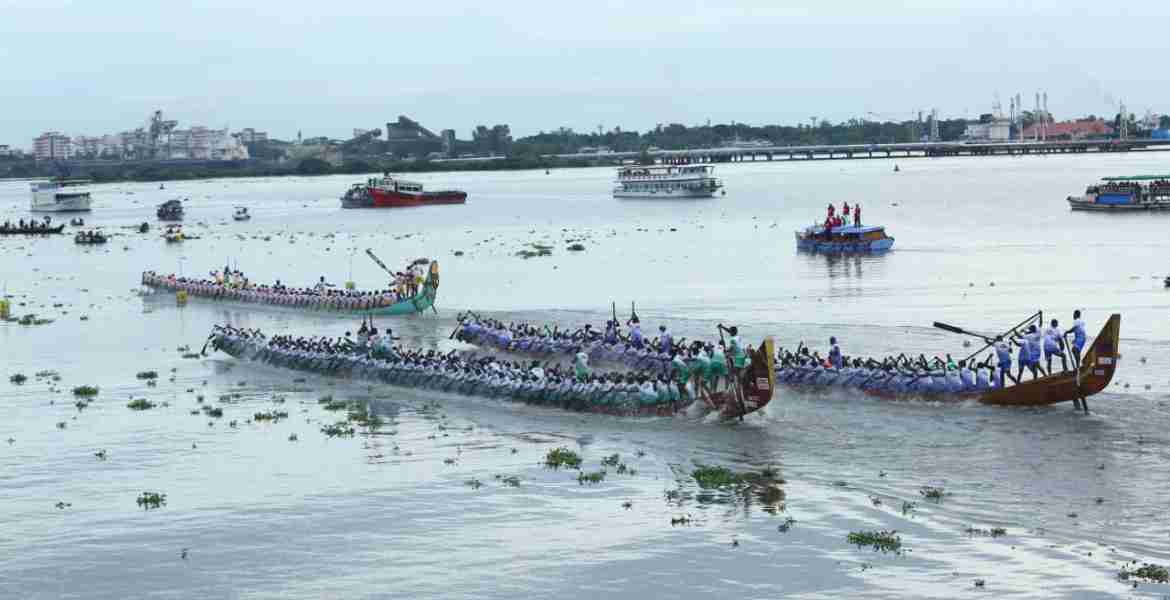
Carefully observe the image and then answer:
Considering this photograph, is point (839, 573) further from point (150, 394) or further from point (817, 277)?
point (817, 277)

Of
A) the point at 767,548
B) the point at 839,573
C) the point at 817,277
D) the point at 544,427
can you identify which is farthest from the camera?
the point at 817,277

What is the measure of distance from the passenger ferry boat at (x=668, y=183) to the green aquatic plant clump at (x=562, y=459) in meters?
135

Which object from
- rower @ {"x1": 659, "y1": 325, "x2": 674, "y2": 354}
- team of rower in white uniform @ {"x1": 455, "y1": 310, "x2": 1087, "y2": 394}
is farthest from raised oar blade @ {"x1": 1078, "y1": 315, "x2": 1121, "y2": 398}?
rower @ {"x1": 659, "y1": 325, "x2": 674, "y2": 354}

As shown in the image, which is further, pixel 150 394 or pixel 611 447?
pixel 150 394

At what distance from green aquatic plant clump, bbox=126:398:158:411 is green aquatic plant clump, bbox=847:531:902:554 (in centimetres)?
2369

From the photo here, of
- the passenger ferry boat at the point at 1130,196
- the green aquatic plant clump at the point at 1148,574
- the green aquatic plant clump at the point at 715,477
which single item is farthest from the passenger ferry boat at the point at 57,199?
the green aquatic plant clump at the point at 1148,574

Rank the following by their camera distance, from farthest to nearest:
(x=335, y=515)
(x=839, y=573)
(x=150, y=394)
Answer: (x=150, y=394) → (x=335, y=515) → (x=839, y=573)

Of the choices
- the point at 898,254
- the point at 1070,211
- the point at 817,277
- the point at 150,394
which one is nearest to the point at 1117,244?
the point at 898,254

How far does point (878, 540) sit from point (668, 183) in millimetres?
145419

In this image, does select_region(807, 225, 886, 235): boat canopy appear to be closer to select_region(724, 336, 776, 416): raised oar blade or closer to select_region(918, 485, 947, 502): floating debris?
select_region(724, 336, 776, 416): raised oar blade

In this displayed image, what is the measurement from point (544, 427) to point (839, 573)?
45.6 ft

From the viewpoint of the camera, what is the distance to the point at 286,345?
4841 cm

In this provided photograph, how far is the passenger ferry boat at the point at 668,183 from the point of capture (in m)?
167

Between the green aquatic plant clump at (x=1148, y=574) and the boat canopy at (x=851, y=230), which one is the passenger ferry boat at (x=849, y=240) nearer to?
the boat canopy at (x=851, y=230)
